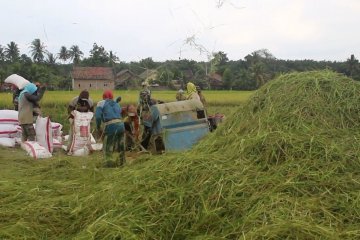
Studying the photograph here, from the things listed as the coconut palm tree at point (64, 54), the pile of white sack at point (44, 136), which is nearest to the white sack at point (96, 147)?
the pile of white sack at point (44, 136)

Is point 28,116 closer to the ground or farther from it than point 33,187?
farther from it

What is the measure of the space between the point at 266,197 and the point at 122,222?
1171 mm

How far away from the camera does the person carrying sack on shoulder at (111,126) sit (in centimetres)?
713

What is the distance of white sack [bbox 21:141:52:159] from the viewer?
27.0ft

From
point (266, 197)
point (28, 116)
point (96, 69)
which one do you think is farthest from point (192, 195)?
point (96, 69)

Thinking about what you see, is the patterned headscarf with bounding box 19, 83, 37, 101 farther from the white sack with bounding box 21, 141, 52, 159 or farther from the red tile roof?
the red tile roof

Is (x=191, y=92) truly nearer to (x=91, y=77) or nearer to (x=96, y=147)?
(x=96, y=147)

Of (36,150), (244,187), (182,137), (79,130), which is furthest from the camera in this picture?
(79,130)

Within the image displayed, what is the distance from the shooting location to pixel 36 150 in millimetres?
8312

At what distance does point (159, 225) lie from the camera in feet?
12.1

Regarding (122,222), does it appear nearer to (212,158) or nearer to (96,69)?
(212,158)

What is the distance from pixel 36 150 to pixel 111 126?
1.97m

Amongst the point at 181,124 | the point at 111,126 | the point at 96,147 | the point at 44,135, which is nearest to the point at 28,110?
the point at 44,135

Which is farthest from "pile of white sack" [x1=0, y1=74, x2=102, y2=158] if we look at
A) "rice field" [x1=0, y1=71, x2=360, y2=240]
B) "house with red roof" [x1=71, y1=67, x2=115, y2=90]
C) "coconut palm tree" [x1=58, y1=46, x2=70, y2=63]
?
"coconut palm tree" [x1=58, y1=46, x2=70, y2=63]
